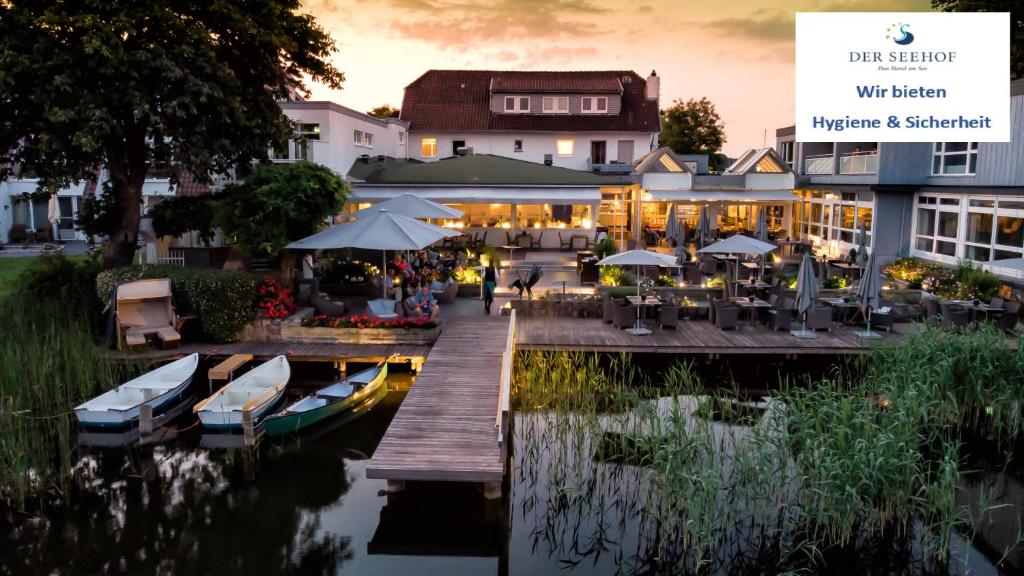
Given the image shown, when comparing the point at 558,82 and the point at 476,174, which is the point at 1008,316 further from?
the point at 558,82

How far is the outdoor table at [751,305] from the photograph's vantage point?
54.8 ft

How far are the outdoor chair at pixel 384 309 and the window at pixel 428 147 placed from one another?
2262 cm

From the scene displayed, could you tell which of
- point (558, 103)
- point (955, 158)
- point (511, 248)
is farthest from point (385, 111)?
point (955, 158)

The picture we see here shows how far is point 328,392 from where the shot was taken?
13.1 meters

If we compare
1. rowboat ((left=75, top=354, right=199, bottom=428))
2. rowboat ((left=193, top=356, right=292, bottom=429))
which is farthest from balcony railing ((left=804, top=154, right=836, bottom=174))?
rowboat ((left=75, top=354, right=199, bottom=428))

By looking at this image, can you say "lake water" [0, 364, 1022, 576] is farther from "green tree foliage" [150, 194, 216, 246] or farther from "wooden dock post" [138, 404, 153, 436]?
"green tree foliage" [150, 194, 216, 246]

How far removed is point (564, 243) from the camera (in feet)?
94.5

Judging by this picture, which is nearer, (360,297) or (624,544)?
(624,544)

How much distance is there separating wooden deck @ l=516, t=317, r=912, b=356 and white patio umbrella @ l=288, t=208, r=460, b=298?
3.00 metres

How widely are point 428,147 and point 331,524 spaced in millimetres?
30153

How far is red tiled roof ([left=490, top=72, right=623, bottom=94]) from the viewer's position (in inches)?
1457

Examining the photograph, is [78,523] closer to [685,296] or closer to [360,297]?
[360,297]

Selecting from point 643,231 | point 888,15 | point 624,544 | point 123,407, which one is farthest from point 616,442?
point 643,231

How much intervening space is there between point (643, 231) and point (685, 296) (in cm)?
1205
